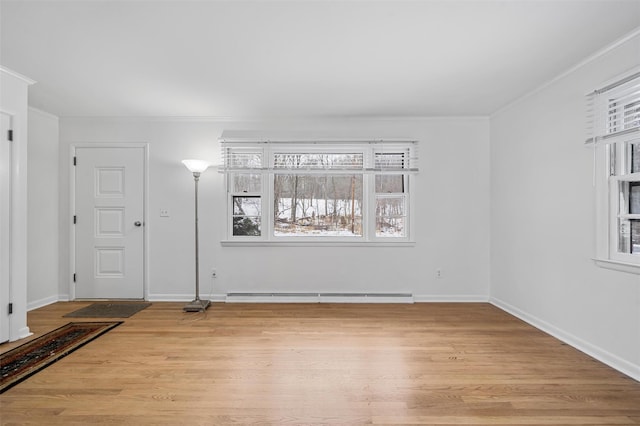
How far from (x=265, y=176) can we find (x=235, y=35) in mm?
2147

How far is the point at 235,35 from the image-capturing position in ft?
7.18

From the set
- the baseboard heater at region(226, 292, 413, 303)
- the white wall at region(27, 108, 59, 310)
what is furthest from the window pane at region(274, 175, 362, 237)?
the white wall at region(27, 108, 59, 310)

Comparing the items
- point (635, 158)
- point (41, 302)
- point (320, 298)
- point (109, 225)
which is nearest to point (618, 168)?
point (635, 158)

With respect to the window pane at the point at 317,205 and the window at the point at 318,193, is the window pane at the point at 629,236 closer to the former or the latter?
the window at the point at 318,193

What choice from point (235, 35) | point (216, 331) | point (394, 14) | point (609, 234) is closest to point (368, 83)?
point (394, 14)

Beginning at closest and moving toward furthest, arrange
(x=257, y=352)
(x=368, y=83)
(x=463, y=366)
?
(x=463, y=366) < (x=257, y=352) < (x=368, y=83)

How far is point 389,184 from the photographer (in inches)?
166

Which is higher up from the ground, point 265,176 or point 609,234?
point 265,176

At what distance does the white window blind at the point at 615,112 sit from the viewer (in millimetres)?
2242

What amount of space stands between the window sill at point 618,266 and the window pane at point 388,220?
6.73ft

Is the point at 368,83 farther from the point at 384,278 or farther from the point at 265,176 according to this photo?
the point at 384,278

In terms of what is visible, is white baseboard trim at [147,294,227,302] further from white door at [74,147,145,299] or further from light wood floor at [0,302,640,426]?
light wood floor at [0,302,640,426]

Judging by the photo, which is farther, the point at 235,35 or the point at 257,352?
the point at 257,352

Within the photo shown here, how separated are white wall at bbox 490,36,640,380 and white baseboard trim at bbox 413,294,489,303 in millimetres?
246
